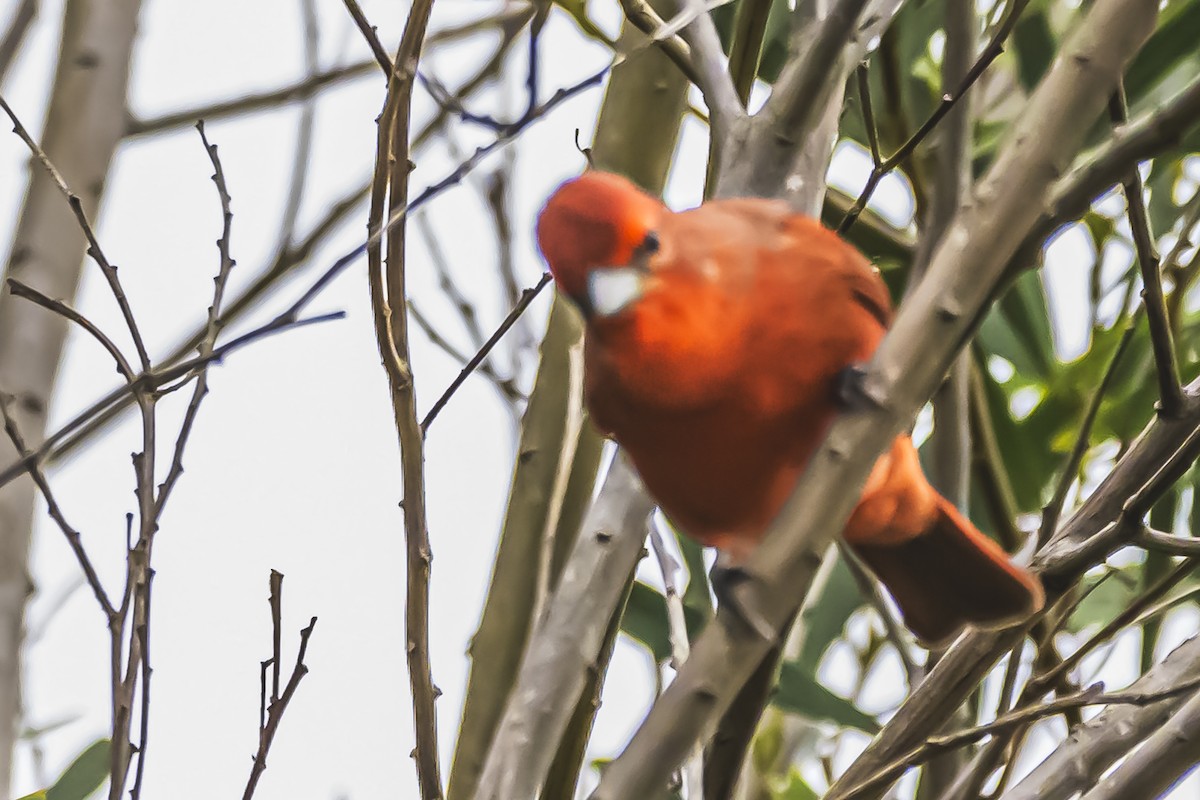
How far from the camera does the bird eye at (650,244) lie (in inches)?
38.5

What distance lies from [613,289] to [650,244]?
44 mm

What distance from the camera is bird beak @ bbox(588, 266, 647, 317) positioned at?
0.97 m

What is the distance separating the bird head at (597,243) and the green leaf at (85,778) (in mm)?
671

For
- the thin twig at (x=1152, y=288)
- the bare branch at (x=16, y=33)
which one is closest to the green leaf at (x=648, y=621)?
the thin twig at (x=1152, y=288)

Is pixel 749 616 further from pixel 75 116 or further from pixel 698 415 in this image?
pixel 75 116

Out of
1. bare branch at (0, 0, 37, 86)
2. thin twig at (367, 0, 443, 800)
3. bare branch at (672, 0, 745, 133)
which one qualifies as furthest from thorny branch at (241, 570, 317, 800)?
bare branch at (0, 0, 37, 86)

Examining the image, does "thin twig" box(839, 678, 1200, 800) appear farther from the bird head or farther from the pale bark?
the pale bark

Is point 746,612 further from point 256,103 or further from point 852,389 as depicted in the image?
point 256,103

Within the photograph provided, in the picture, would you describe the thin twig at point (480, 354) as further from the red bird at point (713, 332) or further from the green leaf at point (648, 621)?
the green leaf at point (648, 621)

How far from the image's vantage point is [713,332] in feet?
3.23

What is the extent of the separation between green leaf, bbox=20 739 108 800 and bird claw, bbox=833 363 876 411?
76cm

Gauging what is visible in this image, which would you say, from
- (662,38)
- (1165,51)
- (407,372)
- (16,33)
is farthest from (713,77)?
(16,33)

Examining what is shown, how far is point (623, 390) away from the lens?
100 centimetres

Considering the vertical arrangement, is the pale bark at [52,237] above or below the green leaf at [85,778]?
above
